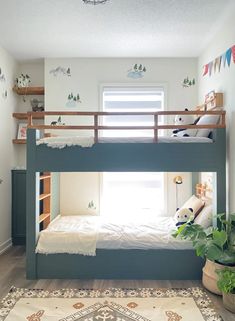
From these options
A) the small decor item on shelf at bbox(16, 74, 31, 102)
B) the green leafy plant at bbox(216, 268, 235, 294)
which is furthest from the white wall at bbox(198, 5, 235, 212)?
the small decor item on shelf at bbox(16, 74, 31, 102)

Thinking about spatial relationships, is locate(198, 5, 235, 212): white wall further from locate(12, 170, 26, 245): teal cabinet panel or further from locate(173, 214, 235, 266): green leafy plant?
locate(12, 170, 26, 245): teal cabinet panel

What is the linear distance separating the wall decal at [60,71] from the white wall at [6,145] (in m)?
0.57

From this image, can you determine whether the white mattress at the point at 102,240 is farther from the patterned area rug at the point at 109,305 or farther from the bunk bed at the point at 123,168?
the patterned area rug at the point at 109,305

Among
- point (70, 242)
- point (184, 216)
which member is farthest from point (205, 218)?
point (70, 242)

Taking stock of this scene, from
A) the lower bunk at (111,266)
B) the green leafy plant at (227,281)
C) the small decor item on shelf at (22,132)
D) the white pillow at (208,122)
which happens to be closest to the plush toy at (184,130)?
the white pillow at (208,122)

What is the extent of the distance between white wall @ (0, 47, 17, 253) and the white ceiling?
0.23 meters

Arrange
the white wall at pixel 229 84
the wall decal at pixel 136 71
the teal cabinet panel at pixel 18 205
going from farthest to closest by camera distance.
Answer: the wall decal at pixel 136 71, the teal cabinet panel at pixel 18 205, the white wall at pixel 229 84

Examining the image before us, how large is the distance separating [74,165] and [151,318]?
153cm

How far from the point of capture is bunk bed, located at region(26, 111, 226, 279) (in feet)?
9.48

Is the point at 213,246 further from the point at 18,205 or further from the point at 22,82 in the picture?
the point at 22,82

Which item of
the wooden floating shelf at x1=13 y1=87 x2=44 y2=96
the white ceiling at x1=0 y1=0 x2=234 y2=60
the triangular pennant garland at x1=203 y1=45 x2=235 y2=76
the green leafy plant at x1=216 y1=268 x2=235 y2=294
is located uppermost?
the white ceiling at x1=0 y1=0 x2=234 y2=60

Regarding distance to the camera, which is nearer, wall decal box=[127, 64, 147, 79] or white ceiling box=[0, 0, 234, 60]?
white ceiling box=[0, 0, 234, 60]

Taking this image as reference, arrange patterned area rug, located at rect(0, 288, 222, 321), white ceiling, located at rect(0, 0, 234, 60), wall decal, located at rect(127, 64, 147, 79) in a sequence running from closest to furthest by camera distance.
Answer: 1. patterned area rug, located at rect(0, 288, 222, 321)
2. white ceiling, located at rect(0, 0, 234, 60)
3. wall decal, located at rect(127, 64, 147, 79)

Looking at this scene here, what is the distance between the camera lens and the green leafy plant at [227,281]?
91.0 inches
